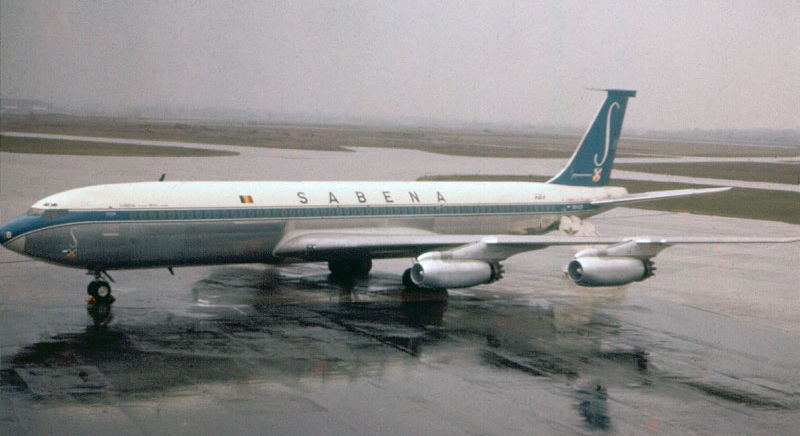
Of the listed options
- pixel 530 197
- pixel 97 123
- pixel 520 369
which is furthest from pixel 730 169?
pixel 97 123

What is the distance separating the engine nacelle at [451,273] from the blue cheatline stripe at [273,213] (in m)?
4.29

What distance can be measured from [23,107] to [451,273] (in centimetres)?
6886

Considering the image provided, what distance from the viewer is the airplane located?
82.1 ft

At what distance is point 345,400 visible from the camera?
1728 cm

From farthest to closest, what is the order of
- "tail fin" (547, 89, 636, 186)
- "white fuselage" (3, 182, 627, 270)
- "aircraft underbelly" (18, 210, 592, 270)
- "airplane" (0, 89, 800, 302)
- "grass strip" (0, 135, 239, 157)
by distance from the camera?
"grass strip" (0, 135, 239, 157) < "tail fin" (547, 89, 636, 186) < "airplane" (0, 89, 800, 302) < "white fuselage" (3, 182, 627, 270) < "aircraft underbelly" (18, 210, 592, 270)

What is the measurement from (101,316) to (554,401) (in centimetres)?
1299

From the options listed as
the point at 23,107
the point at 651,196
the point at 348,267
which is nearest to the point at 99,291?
the point at 348,267

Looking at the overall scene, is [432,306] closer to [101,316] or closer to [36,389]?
[101,316]

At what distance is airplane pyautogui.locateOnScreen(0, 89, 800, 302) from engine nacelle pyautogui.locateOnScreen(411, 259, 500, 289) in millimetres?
33

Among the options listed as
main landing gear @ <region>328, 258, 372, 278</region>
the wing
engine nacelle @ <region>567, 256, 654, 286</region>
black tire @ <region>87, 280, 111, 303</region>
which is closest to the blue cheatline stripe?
the wing

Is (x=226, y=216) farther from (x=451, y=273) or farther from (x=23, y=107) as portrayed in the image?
(x=23, y=107)

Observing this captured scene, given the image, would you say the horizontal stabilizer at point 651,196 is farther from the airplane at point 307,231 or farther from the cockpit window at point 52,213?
the cockpit window at point 52,213

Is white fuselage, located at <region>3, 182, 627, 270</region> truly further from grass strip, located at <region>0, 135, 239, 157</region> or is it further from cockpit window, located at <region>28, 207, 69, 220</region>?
grass strip, located at <region>0, 135, 239, 157</region>

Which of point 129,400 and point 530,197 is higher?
point 530,197
